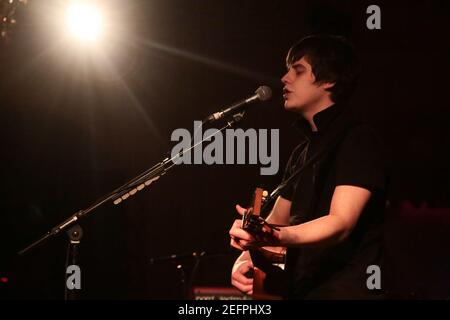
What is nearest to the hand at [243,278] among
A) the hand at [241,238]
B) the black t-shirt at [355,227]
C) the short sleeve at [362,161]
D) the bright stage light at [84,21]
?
the black t-shirt at [355,227]

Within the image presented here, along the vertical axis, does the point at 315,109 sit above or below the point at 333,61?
below

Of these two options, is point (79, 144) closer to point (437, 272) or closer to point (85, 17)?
point (85, 17)

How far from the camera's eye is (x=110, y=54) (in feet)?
18.5

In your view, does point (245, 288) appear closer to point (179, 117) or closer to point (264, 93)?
point (264, 93)

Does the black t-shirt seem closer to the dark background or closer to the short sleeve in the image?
the short sleeve

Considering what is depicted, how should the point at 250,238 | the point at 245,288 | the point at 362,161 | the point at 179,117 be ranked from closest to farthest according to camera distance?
the point at 250,238 → the point at 362,161 → the point at 245,288 → the point at 179,117

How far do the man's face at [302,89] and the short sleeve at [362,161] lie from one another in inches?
10.1

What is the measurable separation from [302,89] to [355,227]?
63 centimetres

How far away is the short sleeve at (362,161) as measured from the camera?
84.9 inches

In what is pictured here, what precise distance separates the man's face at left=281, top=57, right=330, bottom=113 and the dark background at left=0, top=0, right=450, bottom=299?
2979 millimetres

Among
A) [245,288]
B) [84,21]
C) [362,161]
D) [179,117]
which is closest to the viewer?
[362,161]

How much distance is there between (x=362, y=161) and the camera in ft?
7.18

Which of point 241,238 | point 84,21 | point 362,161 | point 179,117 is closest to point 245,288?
point 241,238
